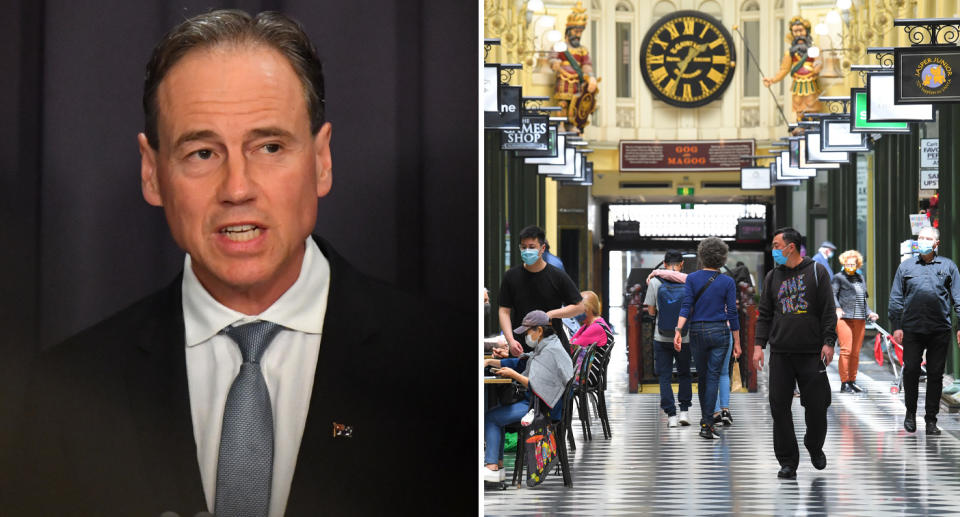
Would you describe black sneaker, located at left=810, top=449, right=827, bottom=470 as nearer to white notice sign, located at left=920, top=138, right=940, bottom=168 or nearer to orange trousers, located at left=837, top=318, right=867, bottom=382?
orange trousers, located at left=837, top=318, right=867, bottom=382

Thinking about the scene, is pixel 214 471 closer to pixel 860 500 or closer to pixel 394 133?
pixel 394 133

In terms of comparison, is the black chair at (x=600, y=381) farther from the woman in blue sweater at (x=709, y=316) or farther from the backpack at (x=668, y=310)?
the backpack at (x=668, y=310)

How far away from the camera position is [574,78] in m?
32.9

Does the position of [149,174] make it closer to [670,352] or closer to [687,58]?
[670,352]

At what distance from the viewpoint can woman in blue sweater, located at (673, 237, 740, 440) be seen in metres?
12.8

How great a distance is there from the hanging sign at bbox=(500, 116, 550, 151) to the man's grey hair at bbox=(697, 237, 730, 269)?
6.39 m

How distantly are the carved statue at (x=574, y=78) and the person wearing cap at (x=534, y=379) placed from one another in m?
22.7

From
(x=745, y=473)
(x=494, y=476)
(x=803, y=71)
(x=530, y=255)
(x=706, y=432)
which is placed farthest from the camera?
(x=803, y=71)

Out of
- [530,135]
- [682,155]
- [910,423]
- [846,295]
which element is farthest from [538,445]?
[682,155]

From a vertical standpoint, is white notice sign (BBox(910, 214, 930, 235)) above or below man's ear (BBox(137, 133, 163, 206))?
below

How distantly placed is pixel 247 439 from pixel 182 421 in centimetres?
24

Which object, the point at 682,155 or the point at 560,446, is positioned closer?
the point at 560,446

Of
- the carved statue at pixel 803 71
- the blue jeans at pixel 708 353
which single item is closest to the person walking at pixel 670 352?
the blue jeans at pixel 708 353

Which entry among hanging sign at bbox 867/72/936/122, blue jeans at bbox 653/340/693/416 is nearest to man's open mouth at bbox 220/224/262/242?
blue jeans at bbox 653/340/693/416
